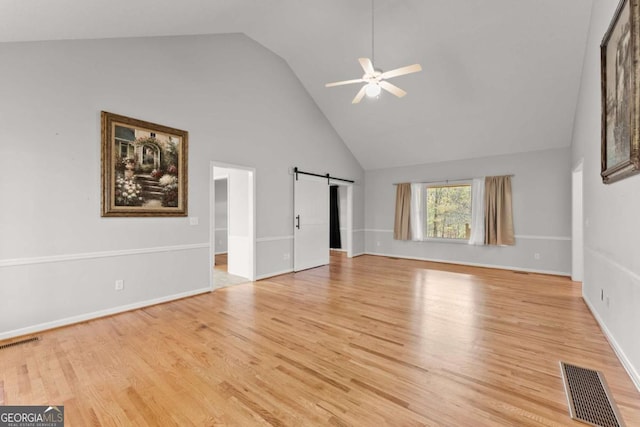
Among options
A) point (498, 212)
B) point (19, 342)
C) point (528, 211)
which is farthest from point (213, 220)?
point (528, 211)

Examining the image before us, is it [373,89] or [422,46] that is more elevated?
[422,46]

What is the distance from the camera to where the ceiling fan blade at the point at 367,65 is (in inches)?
119

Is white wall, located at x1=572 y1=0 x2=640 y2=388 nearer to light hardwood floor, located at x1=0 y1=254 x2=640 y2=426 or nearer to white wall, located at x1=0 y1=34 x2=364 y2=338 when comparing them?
light hardwood floor, located at x1=0 y1=254 x2=640 y2=426

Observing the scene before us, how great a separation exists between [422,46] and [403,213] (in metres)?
4.01

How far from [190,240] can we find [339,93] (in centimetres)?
408

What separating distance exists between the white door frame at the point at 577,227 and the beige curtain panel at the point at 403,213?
3170mm

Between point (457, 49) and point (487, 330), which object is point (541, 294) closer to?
point (487, 330)

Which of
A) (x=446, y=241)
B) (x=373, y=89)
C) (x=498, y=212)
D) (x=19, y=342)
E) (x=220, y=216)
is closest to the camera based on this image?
(x=19, y=342)

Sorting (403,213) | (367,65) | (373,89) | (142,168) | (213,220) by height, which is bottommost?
(213,220)

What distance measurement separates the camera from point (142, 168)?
3.57 metres

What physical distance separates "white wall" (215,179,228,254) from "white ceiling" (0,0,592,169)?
3967 mm

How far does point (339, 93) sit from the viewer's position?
19.0 ft

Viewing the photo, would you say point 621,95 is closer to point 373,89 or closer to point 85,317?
point 373,89

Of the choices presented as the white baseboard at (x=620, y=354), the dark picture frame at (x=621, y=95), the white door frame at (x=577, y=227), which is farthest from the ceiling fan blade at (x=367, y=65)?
the white door frame at (x=577, y=227)
